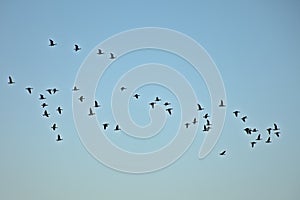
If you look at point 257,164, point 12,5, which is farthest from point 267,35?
point 12,5

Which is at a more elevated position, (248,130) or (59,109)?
(248,130)

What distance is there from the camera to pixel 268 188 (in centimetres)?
194

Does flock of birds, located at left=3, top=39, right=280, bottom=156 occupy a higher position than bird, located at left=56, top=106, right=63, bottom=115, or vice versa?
flock of birds, located at left=3, top=39, right=280, bottom=156

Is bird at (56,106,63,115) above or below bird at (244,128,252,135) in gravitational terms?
below

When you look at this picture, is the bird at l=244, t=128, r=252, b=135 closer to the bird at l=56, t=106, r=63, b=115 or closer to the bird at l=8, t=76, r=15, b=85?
the bird at l=56, t=106, r=63, b=115

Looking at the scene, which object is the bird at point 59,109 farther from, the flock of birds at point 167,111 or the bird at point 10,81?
the bird at point 10,81

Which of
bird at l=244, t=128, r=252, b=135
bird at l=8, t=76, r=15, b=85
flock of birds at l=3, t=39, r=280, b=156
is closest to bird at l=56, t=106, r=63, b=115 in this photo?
flock of birds at l=3, t=39, r=280, b=156

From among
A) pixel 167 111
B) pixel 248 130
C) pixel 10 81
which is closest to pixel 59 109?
pixel 10 81

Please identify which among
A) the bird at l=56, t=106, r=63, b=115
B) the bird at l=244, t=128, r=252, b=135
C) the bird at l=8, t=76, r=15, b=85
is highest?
the bird at l=244, t=128, r=252, b=135

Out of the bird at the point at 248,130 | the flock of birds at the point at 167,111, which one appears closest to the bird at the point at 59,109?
the flock of birds at the point at 167,111

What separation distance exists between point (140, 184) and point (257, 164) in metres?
0.61

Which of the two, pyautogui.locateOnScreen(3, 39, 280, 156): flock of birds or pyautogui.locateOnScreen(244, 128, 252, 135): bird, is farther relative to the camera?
pyautogui.locateOnScreen(244, 128, 252, 135): bird

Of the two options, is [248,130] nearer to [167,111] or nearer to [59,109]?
[167,111]

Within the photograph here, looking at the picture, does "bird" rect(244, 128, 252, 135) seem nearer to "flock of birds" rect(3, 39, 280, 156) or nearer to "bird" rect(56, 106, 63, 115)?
"flock of birds" rect(3, 39, 280, 156)
